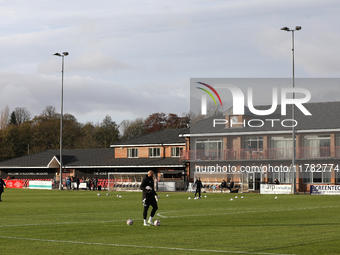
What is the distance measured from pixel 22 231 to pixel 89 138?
89.6 meters

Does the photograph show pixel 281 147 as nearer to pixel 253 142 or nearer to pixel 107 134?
pixel 253 142

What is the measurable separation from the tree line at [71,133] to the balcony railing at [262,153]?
40.5 meters

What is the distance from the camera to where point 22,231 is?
617 inches

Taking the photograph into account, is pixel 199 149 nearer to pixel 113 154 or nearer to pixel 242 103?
pixel 242 103

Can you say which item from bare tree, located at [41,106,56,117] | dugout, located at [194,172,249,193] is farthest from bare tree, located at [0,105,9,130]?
dugout, located at [194,172,249,193]

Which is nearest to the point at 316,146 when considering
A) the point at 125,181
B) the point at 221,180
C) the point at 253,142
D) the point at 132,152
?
the point at 253,142

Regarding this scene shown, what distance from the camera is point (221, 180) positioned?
6012cm

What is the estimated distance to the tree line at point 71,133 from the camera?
104 metres

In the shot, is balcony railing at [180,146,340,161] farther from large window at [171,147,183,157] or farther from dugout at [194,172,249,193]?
large window at [171,147,183,157]

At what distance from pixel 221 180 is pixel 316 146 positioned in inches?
448

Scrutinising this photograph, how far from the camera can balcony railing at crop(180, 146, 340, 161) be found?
179ft

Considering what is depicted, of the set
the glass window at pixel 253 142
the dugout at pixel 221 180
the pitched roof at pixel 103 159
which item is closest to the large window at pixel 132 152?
the pitched roof at pixel 103 159

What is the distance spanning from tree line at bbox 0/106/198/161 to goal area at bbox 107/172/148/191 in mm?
40912

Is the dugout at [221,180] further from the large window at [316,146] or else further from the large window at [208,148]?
the large window at [316,146]
